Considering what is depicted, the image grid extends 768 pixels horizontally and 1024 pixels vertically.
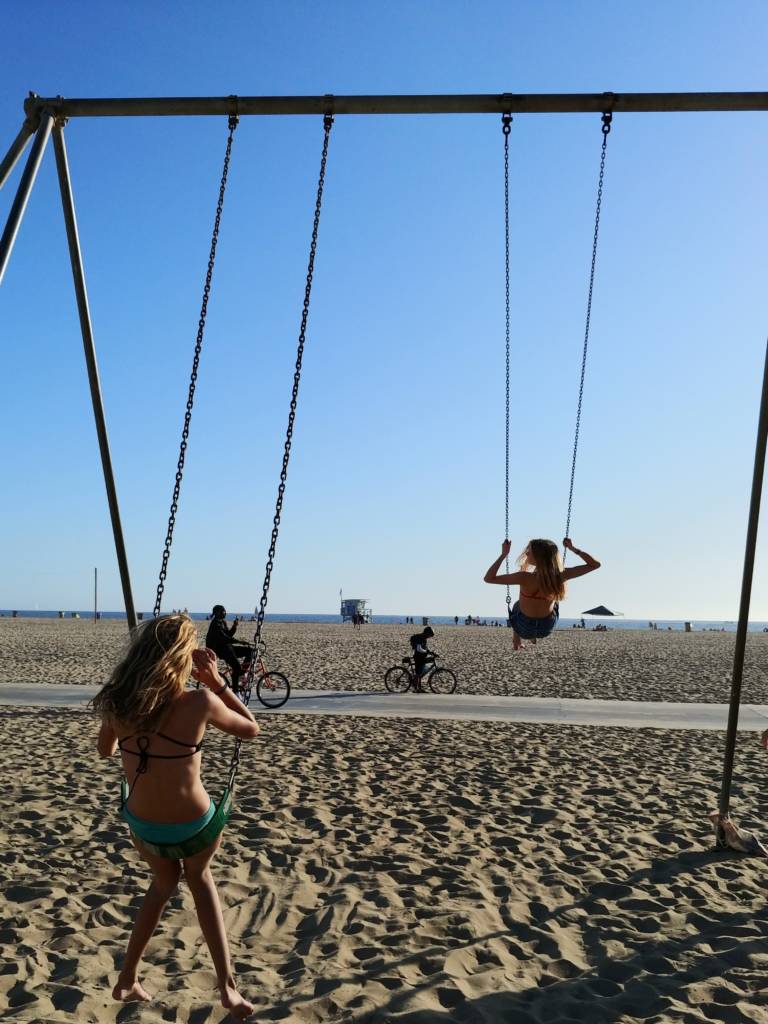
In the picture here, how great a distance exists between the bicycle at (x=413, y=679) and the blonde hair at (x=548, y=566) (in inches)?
368

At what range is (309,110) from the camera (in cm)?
558

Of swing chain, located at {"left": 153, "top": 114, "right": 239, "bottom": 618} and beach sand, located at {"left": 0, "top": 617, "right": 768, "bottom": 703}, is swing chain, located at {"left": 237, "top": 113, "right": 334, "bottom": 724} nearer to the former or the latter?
swing chain, located at {"left": 153, "top": 114, "right": 239, "bottom": 618}

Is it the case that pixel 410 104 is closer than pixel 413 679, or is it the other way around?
pixel 410 104

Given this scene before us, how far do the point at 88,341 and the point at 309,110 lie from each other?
2.20 metres

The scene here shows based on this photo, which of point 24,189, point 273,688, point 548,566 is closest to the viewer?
point 24,189

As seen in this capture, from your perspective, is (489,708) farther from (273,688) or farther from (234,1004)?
(234,1004)

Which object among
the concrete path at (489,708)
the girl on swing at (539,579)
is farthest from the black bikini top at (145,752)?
the concrete path at (489,708)

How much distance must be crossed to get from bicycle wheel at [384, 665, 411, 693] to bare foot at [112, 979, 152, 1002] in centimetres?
1214

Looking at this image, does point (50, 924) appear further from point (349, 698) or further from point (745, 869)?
point (349, 698)

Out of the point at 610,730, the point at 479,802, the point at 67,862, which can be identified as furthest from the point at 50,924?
the point at 610,730

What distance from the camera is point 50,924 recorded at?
176 inches

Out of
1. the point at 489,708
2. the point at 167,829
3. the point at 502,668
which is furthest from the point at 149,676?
the point at 502,668

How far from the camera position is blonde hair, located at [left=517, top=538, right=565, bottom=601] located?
20.6 feet

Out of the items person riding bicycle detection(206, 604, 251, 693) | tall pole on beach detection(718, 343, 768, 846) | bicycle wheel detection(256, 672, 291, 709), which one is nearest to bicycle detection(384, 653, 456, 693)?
bicycle wheel detection(256, 672, 291, 709)
